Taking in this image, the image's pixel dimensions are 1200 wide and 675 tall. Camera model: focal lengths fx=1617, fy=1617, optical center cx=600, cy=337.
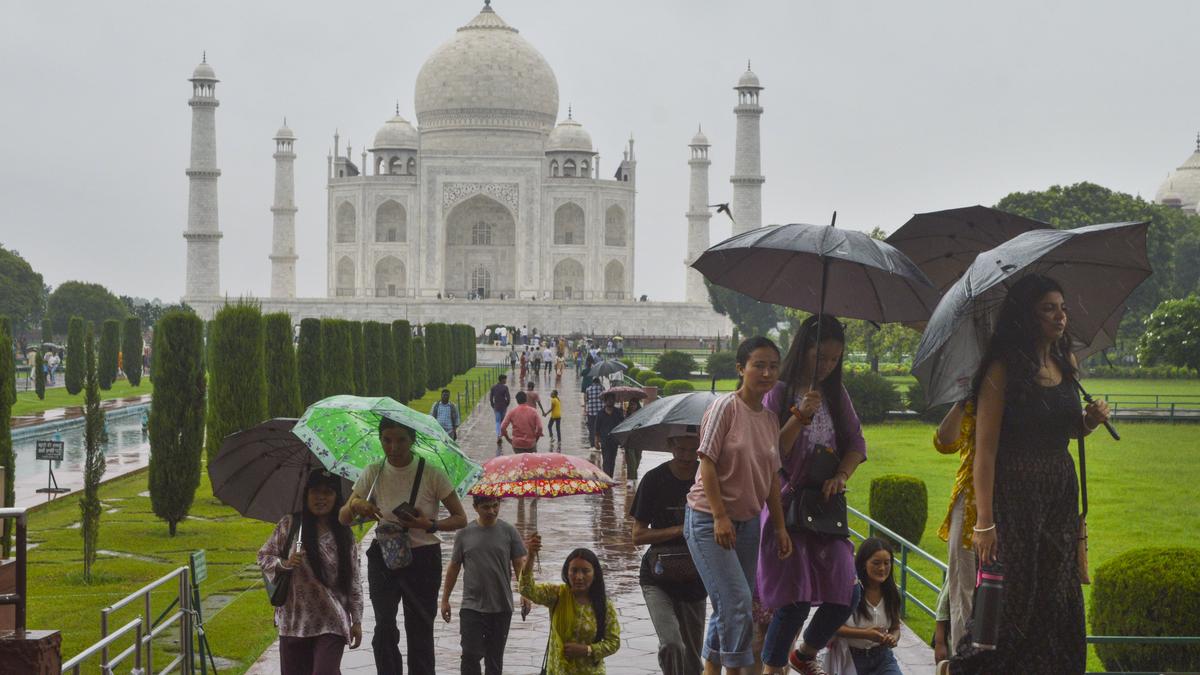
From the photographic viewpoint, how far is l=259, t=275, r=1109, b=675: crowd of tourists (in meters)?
3.48

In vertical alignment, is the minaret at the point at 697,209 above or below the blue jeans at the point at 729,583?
above

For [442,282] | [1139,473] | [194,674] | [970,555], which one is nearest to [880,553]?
[970,555]

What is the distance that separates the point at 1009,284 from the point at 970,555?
0.62 metres

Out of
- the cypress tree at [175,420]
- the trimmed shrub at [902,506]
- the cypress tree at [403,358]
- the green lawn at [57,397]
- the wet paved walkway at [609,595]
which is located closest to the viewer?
the wet paved walkway at [609,595]

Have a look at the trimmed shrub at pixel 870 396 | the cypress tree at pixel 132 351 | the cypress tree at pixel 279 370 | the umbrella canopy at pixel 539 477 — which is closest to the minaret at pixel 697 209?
the cypress tree at pixel 132 351

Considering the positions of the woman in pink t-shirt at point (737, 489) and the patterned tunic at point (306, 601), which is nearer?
the woman in pink t-shirt at point (737, 489)

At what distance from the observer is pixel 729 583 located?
4215 mm

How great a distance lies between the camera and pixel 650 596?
15.5 ft

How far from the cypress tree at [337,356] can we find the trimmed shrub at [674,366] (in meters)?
12.3

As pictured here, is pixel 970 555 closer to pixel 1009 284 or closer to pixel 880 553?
pixel 1009 284

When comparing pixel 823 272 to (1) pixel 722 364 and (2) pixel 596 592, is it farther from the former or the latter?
(1) pixel 722 364

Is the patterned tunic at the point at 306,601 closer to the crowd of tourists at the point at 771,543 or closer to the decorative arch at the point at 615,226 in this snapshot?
the crowd of tourists at the point at 771,543

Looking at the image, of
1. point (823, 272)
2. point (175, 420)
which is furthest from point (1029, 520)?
point (175, 420)

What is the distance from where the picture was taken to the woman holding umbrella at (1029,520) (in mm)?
3457
